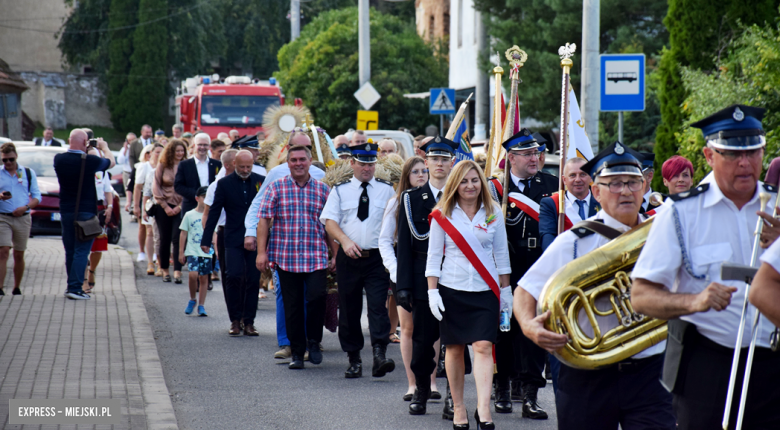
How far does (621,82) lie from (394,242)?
497cm

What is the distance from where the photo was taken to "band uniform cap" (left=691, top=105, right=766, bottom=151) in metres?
3.48

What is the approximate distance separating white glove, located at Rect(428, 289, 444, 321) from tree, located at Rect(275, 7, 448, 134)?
26340 millimetres

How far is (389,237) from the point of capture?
25.1ft

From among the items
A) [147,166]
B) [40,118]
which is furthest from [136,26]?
[147,166]

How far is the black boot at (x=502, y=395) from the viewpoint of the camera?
702cm

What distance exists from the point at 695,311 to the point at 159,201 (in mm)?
11357

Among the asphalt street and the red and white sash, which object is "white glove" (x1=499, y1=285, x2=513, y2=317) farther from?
the asphalt street

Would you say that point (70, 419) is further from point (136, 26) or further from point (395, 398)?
point (136, 26)

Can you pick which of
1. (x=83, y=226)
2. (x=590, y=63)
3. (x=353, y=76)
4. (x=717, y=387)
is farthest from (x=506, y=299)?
(x=353, y=76)

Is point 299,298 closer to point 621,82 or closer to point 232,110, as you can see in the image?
point 621,82

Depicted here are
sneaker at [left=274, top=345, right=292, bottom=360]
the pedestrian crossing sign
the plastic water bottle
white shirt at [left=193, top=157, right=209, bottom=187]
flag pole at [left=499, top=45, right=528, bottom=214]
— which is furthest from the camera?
the pedestrian crossing sign

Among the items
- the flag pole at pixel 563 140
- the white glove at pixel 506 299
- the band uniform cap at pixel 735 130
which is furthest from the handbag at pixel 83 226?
the band uniform cap at pixel 735 130

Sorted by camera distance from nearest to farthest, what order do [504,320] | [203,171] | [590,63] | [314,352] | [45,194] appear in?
1. [504,320]
2. [314,352]
3. [203,171]
4. [590,63]
5. [45,194]

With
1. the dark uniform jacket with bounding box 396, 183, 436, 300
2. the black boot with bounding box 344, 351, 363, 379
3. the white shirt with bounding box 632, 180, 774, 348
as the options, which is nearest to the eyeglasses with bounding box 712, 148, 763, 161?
the white shirt with bounding box 632, 180, 774, 348
